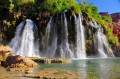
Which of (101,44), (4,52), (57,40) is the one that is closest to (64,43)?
(57,40)

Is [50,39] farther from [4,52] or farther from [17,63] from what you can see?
[17,63]

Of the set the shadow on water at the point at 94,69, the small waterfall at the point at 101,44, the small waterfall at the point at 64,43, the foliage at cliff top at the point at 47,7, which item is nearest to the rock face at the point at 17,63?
the shadow on water at the point at 94,69

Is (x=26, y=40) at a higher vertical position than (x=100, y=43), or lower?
higher

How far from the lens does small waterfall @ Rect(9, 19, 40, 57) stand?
45.3 metres

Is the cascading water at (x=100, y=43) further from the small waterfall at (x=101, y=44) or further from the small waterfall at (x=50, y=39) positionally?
the small waterfall at (x=50, y=39)

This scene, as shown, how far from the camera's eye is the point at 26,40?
1829 inches

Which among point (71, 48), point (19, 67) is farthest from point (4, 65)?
point (71, 48)

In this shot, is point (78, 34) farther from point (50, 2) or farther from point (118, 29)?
point (118, 29)

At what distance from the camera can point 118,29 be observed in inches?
2431

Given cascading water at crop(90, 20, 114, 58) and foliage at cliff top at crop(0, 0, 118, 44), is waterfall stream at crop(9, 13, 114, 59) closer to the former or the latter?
cascading water at crop(90, 20, 114, 58)

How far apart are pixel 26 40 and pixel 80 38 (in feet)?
26.6

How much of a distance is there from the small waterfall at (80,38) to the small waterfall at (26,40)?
6.03 meters

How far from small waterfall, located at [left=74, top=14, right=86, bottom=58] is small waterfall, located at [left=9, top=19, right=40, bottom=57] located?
19.8 ft

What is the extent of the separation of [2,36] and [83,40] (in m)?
12.7
